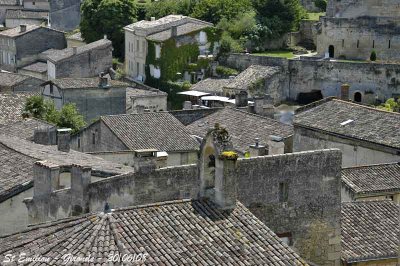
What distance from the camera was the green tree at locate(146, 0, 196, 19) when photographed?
82.1 meters

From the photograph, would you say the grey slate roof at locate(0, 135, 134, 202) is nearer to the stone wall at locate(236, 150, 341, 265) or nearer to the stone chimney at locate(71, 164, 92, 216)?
the stone chimney at locate(71, 164, 92, 216)

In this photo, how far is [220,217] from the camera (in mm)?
17344

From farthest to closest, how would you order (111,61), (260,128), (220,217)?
(111,61), (260,128), (220,217)

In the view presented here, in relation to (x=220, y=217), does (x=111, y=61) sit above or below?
below

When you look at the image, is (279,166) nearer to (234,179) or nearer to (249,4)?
(234,179)

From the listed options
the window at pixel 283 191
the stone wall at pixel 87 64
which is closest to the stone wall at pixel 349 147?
the window at pixel 283 191

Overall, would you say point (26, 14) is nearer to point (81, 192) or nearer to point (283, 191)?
point (81, 192)

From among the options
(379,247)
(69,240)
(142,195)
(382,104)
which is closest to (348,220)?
(379,247)

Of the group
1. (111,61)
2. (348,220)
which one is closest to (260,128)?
(348,220)

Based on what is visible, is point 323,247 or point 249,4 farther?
point 249,4

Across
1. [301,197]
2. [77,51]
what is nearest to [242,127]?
[301,197]

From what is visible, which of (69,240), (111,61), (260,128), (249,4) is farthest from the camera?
(249,4)

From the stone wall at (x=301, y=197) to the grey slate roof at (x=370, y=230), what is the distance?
1.20m

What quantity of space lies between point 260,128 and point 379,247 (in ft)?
61.3
